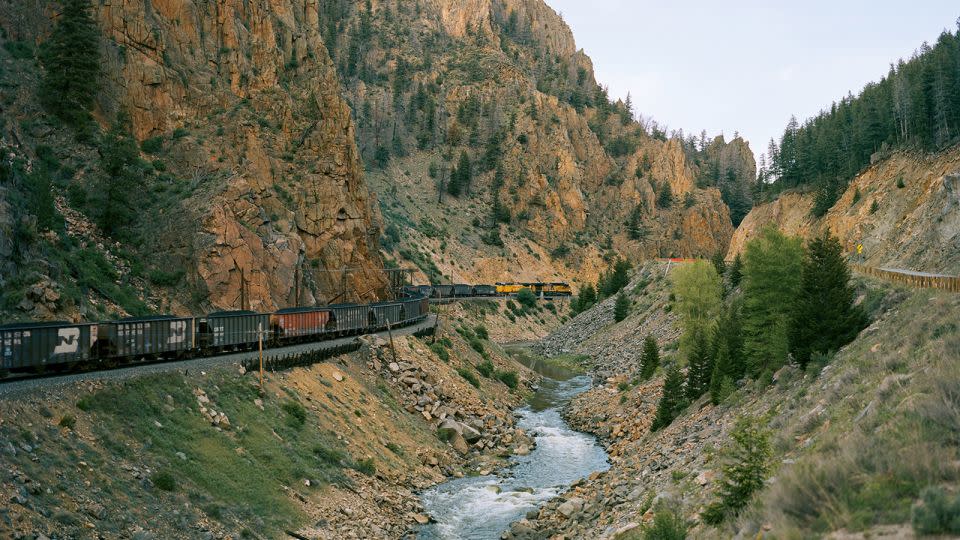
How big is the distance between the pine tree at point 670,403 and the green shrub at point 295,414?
748 inches

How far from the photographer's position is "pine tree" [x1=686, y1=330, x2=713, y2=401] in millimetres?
38344

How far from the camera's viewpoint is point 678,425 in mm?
34938

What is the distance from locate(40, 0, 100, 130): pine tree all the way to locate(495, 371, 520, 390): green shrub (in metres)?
36.9

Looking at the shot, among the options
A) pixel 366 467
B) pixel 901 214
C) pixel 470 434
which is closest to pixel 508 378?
pixel 470 434

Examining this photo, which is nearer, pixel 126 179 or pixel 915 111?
pixel 126 179

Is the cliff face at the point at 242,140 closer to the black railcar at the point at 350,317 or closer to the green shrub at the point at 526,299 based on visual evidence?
the black railcar at the point at 350,317

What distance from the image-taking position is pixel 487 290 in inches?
4313

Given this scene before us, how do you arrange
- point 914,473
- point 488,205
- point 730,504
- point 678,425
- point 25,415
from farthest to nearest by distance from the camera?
point 488,205
point 678,425
point 25,415
point 730,504
point 914,473

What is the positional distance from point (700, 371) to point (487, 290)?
234 ft

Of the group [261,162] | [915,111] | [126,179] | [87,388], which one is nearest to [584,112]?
[915,111]

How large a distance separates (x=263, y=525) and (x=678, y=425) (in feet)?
70.4

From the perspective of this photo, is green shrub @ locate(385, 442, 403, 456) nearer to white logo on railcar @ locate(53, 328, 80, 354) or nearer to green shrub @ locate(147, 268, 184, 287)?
white logo on railcar @ locate(53, 328, 80, 354)

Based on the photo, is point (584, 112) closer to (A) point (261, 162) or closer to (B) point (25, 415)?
(A) point (261, 162)

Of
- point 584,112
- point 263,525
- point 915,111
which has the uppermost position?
point 584,112
